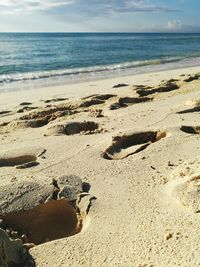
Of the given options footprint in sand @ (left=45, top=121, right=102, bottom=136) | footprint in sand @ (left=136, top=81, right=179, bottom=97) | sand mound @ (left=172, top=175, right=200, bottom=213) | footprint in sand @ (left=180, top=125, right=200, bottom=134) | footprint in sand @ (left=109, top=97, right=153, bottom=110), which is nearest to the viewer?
sand mound @ (left=172, top=175, right=200, bottom=213)

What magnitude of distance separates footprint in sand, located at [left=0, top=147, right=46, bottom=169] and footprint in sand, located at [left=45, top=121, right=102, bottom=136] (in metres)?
0.73

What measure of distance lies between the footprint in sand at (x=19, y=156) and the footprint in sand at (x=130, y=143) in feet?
2.47

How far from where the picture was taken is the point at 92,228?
2760mm

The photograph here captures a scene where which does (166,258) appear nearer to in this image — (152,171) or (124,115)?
(152,171)

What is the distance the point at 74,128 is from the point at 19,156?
1.15 metres

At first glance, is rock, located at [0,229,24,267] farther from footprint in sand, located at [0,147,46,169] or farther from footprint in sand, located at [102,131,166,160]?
footprint in sand, located at [102,131,166,160]

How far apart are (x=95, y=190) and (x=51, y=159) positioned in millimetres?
915

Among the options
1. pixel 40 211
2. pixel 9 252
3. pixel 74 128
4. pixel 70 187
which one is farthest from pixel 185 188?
pixel 74 128

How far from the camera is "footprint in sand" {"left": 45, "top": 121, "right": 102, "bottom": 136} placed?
5109 millimetres

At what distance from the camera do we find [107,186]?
3.42 m

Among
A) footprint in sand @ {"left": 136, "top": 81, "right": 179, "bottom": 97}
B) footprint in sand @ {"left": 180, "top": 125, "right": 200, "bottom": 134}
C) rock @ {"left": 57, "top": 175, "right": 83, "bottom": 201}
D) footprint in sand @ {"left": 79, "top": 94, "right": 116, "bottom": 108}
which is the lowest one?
footprint in sand @ {"left": 79, "top": 94, "right": 116, "bottom": 108}

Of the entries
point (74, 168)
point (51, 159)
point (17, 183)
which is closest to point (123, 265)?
point (17, 183)

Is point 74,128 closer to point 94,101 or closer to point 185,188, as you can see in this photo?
point 94,101

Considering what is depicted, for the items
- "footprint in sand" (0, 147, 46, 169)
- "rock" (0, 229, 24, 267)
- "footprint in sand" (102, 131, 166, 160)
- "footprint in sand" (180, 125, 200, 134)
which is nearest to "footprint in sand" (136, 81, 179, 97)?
"footprint in sand" (180, 125, 200, 134)
